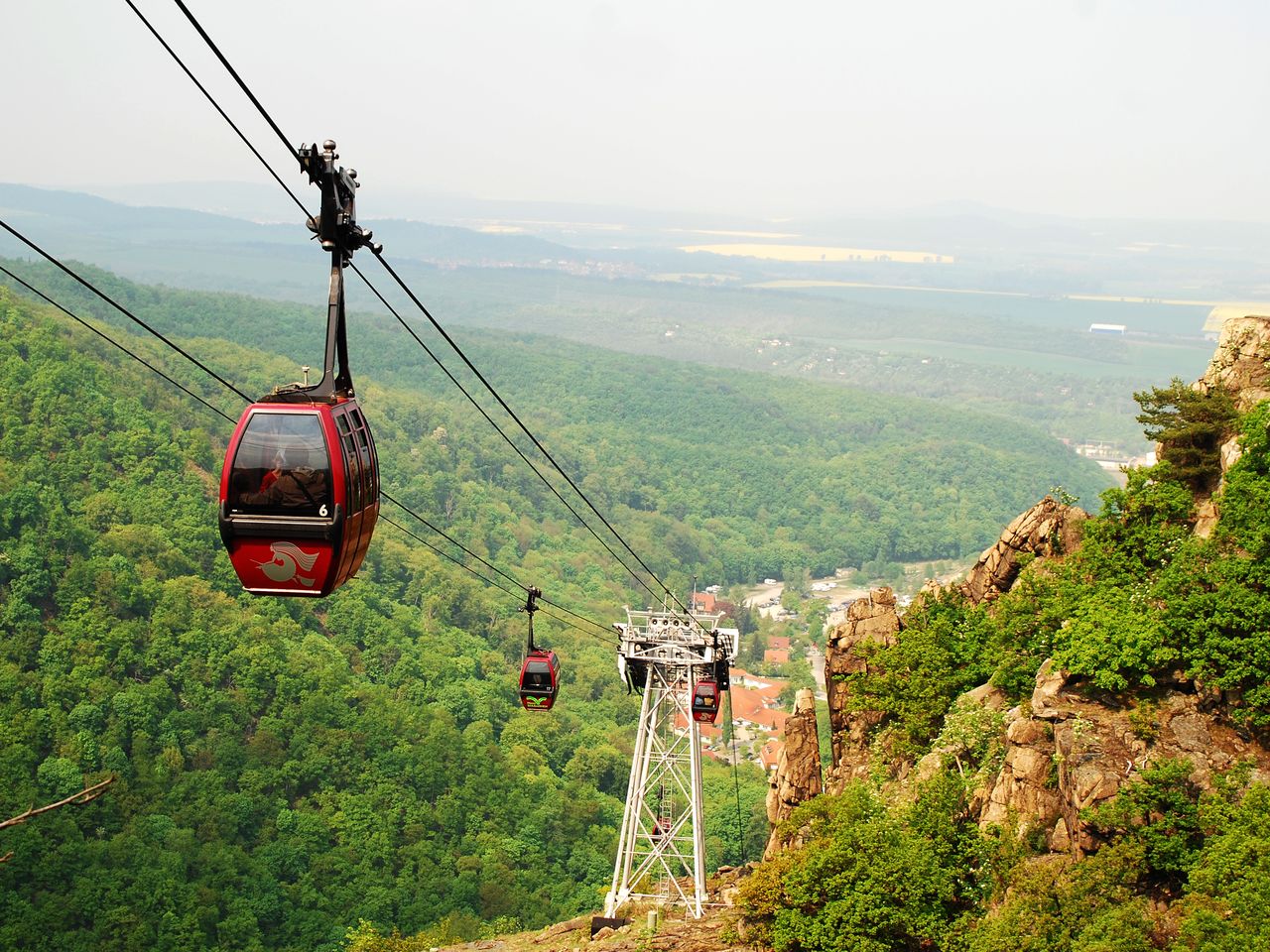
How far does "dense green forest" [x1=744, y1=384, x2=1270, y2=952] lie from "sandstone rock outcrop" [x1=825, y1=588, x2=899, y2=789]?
70 cm

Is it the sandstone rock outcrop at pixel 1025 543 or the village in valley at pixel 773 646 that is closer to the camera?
the sandstone rock outcrop at pixel 1025 543

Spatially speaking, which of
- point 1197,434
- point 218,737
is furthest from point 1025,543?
point 218,737

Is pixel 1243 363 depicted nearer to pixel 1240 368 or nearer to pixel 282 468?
pixel 1240 368

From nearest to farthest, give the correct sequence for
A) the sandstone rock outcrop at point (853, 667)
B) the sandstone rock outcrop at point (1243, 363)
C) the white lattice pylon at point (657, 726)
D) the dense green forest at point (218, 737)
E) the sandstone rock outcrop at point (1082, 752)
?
the sandstone rock outcrop at point (1082, 752)
the sandstone rock outcrop at point (1243, 363)
the sandstone rock outcrop at point (853, 667)
the white lattice pylon at point (657, 726)
the dense green forest at point (218, 737)

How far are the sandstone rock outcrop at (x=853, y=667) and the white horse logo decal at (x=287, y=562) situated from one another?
1611 cm

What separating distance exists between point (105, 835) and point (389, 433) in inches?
3540

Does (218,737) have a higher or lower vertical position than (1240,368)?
lower

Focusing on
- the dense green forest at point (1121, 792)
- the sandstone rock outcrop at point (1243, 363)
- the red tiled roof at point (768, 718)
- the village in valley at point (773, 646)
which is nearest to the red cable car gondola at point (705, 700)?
the dense green forest at point (1121, 792)

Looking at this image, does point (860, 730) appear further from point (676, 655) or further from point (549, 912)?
point (549, 912)

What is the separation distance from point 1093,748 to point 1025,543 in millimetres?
7897

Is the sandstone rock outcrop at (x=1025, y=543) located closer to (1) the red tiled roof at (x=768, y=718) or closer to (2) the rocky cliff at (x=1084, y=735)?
(2) the rocky cliff at (x=1084, y=735)

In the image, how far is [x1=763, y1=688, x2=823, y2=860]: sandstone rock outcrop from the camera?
27.4 m

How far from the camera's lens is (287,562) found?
12.1 metres

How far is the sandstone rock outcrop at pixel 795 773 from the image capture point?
2741 centimetres
